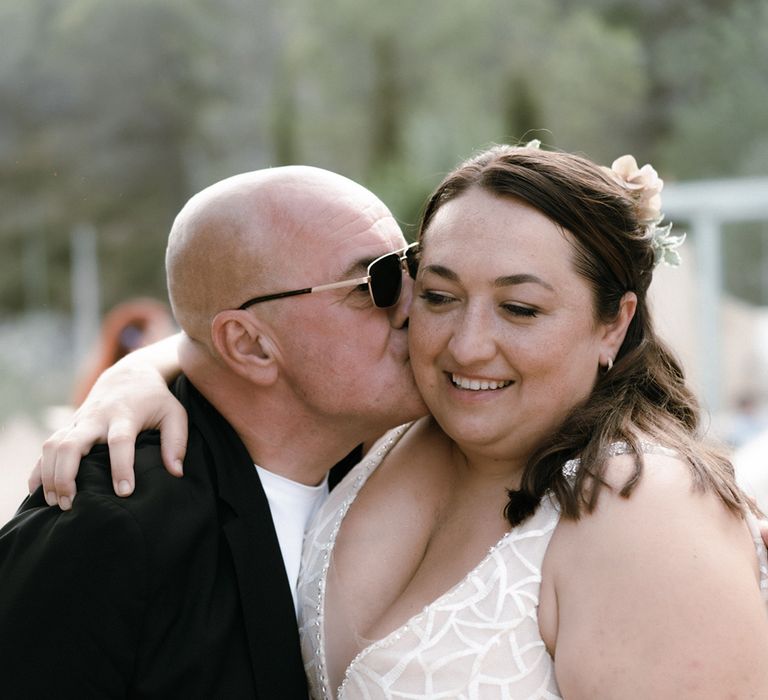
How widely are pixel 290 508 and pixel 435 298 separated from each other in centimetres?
75

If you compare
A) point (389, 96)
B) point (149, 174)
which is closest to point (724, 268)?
point (389, 96)

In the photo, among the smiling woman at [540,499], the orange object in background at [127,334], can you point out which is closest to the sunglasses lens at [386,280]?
the smiling woman at [540,499]

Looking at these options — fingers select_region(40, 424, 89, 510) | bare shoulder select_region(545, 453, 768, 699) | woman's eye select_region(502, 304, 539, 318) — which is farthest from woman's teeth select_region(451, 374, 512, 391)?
fingers select_region(40, 424, 89, 510)

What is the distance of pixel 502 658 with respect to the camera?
212 cm

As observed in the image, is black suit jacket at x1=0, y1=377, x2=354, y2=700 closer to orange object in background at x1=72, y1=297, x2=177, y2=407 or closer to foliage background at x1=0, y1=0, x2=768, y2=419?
orange object in background at x1=72, y1=297, x2=177, y2=407

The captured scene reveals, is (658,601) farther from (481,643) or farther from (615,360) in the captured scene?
(615,360)

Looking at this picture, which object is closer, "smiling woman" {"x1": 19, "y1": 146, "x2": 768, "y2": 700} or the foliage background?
"smiling woman" {"x1": 19, "y1": 146, "x2": 768, "y2": 700}

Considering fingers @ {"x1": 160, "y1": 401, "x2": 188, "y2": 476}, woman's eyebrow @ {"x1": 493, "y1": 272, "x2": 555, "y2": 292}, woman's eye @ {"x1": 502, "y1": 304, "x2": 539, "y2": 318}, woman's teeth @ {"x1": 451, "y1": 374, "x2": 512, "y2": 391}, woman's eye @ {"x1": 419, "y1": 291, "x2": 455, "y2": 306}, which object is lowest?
fingers @ {"x1": 160, "y1": 401, "x2": 188, "y2": 476}

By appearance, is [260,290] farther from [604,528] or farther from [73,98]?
[73,98]

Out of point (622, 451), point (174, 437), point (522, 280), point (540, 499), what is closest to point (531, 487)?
point (540, 499)

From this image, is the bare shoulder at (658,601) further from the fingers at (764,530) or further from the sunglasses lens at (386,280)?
the sunglasses lens at (386,280)

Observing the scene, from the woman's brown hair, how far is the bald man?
0.40 meters

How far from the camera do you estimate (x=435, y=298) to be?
98.0 inches

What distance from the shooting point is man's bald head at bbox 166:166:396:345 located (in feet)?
9.00
